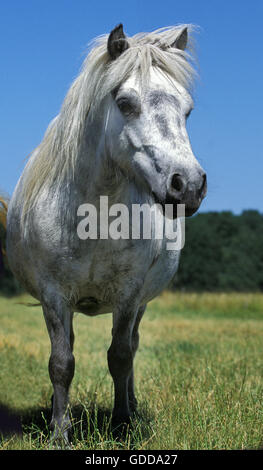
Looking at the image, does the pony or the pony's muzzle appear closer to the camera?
the pony's muzzle

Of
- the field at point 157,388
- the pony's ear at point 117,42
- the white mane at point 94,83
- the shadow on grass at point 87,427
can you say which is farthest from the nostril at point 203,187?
the shadow on grass at point 87,427

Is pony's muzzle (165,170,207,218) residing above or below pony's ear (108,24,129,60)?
below

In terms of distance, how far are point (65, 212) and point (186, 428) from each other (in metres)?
1.60

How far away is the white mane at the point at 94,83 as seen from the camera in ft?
10.1

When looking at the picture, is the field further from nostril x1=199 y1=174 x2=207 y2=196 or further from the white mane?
the white mane

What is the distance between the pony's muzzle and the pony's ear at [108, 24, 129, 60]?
38.6 inches

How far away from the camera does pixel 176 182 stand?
8.95ft

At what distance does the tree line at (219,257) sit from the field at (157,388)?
64.3 ft

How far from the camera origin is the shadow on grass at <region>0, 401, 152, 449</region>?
11.0ft

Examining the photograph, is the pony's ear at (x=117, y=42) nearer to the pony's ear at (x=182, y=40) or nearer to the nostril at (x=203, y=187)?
the pony's ear at (x=182, y=40)

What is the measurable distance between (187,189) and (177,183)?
6cm

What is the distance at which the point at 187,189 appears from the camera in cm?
270

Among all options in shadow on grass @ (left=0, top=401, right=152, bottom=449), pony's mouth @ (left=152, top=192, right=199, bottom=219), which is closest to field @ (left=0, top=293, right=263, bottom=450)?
shadow on grass @ (left=0, top=401, right=152, bottom=449)

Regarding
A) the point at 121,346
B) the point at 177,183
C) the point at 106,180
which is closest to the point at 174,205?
the point at 177,183
